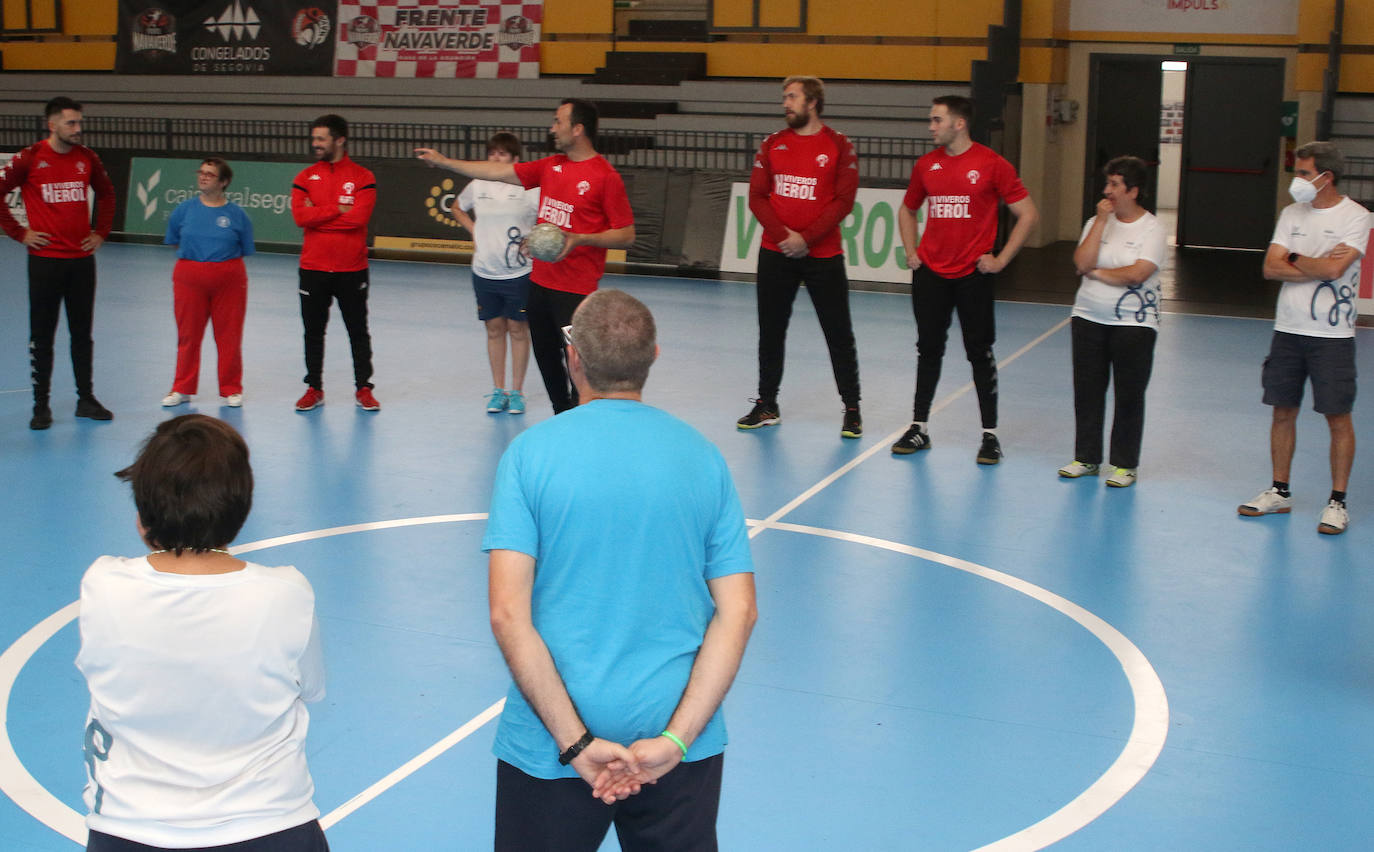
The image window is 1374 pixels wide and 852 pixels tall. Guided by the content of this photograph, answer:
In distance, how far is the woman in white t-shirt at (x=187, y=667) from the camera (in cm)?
235

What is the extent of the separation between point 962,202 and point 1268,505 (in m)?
2.42

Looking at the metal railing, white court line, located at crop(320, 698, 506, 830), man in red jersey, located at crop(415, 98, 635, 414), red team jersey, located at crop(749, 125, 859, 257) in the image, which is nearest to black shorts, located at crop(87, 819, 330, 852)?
white court line, located at crop(320, 698, 506, 830)

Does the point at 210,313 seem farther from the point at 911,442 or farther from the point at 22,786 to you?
the point at 22,786

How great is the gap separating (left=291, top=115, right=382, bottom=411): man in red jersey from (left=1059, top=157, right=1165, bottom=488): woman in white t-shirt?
4625mm

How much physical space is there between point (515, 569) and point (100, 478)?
18.8 ft

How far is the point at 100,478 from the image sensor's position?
7.42m

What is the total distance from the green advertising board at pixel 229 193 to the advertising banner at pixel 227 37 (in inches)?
163

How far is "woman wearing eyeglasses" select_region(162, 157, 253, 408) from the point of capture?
882 cm

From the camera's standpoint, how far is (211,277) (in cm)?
888

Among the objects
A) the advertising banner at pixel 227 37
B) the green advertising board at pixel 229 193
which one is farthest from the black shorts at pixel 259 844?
the advertising banner at pixel 227 37

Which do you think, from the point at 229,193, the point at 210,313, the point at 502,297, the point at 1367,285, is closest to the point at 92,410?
the point at 210,313

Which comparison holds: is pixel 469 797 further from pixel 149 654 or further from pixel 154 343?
pixel 154 343

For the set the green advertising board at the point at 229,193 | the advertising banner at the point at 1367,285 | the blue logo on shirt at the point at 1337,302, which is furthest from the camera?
the green advertising board at the point at 229,193

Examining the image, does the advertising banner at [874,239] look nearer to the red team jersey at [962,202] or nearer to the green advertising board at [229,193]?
the green advertising board at [229,193]
